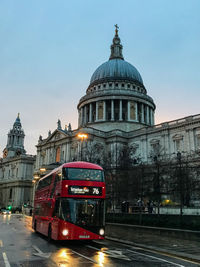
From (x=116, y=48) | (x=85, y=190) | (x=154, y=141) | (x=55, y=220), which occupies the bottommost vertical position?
(x=55, y=220)

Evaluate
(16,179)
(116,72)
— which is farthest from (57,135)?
(16,179)

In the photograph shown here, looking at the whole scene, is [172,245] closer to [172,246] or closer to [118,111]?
[172,246]

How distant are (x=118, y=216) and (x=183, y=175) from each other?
7.77 meters

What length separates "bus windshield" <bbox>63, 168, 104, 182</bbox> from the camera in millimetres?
16188

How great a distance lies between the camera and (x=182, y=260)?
11.4 metres

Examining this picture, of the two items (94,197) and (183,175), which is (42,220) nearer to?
(94,197)

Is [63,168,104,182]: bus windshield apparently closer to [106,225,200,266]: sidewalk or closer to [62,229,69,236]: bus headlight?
[62,229,69,236]: bus headlight

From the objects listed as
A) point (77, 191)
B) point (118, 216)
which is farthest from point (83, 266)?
point (118, 216)

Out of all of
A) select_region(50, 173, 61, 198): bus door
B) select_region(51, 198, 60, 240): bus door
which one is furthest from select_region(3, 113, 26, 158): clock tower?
select_region(51, 198, 60, 240): bus door

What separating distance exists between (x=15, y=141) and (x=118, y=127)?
57976 millimetres

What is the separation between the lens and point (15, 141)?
11056 cm

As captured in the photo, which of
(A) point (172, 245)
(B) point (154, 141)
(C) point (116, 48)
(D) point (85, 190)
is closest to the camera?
(A) point (172, 245)

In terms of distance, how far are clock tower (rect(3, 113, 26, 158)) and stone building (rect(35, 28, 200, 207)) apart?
129ft

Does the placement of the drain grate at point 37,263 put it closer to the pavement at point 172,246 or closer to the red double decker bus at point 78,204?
the red double decker bus at point 78,204
